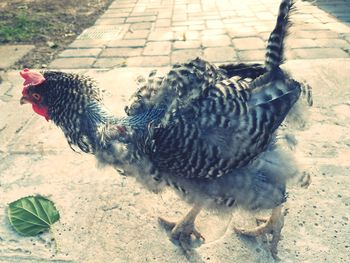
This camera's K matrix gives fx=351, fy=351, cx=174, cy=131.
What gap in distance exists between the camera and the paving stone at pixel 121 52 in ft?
19.3

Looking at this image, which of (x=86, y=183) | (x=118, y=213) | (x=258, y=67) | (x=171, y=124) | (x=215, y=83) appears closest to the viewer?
(x=171, y=124)

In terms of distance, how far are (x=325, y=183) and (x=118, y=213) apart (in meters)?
1.92

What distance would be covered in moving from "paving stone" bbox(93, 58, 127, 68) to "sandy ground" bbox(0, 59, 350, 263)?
1646 millimetres

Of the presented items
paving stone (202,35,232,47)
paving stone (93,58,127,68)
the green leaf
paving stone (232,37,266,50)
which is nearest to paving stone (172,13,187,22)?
paving stone (202,35,232,47)

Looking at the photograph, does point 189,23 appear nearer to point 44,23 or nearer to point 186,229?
point 44,23

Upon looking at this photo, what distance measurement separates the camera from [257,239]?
2.87m

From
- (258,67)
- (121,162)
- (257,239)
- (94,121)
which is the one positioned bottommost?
(257,239)

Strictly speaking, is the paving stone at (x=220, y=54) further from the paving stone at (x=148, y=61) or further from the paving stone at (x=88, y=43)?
the paving stone at (x=88, y=43)

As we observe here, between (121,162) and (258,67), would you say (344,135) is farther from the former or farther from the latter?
(121,162)

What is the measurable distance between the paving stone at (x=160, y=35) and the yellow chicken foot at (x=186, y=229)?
163 inches

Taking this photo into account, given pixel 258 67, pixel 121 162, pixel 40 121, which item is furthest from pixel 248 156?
pixel 40 121

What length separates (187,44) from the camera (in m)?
6.04

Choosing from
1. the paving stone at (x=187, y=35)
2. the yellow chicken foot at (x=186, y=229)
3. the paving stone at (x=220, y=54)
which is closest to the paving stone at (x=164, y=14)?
the paving stone at (x=187, y=35)

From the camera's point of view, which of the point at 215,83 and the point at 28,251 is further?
the point at 28,251
